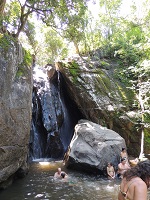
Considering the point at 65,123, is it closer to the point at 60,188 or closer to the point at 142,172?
the point at 60,188

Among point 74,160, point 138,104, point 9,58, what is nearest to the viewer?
point 9,58

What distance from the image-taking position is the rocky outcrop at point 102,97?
13.7 metres

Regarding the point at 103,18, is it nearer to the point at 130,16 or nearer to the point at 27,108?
the point at 130,16

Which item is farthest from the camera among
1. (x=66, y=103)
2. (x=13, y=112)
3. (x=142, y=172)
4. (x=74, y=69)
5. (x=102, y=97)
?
(x=66, y=103)

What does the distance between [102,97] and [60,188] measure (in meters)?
7.99

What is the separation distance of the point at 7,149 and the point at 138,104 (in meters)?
9.59

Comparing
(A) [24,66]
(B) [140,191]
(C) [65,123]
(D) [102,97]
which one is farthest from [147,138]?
(B) [140,191]

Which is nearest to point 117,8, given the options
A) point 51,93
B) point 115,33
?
point 115,33

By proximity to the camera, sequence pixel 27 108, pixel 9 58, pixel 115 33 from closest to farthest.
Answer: pixel 9 58 → pixel 27 108 → pixel 115 33

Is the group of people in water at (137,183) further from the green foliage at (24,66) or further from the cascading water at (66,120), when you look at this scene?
the cascading water at (66,120)

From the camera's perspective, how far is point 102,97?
48.7ft

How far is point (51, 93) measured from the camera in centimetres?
1612

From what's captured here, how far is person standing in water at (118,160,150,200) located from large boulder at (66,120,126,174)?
A: 763cm

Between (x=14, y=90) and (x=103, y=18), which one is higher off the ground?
(x=103, y=18)
